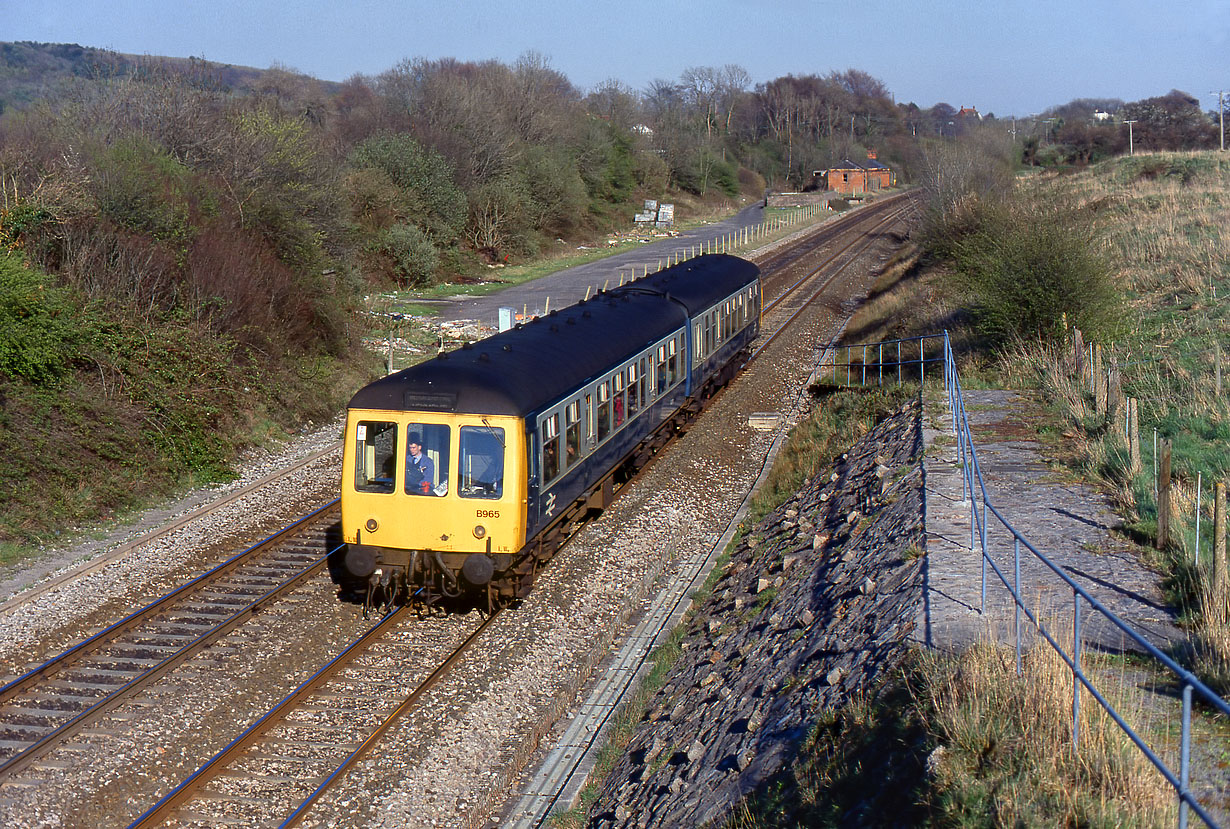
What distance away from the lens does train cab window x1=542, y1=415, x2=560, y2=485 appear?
12.0m

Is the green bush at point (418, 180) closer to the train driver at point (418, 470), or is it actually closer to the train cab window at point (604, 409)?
the train cab window at point (604, 409)

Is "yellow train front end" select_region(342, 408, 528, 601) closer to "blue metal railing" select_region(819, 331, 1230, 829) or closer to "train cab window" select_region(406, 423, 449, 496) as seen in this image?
"train cab window" select_region(406, 423, 449, 496)

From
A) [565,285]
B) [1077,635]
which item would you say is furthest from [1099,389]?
[565,285]

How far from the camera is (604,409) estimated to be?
14500 millimetres

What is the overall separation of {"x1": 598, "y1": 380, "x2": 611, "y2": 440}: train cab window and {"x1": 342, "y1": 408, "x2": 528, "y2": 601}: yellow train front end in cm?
322

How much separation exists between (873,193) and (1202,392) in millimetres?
93801

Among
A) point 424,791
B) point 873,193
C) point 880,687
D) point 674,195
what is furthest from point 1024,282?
point 873,193

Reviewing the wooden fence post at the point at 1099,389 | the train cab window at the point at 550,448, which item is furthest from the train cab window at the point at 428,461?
the wooden fence post at the point at 1099,389

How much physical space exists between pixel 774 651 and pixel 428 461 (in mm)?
4121

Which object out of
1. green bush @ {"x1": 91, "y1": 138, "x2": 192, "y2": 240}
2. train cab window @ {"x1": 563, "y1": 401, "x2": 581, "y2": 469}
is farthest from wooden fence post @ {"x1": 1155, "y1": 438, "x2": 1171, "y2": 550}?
green bush @ {"x1": 91, "y1": 138, "x2": 192, "y2": 240}

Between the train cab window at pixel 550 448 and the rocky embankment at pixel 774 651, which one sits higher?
the train cab window at pixel 550 448

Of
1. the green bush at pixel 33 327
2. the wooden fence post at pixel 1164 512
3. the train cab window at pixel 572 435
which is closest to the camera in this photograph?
the wooden fence post at pixel 1164 512

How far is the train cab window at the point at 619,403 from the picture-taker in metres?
15.1

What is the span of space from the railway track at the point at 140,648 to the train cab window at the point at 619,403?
440cm
